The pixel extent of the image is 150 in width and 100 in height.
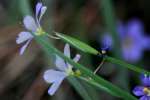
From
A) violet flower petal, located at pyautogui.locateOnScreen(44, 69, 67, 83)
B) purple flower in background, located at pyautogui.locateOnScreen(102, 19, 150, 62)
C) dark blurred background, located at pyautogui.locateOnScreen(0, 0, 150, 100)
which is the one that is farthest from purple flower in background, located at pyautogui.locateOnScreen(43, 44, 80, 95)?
purple flower in background, located at pyautogui.locateOnScreen(102, 19, 150, 62)

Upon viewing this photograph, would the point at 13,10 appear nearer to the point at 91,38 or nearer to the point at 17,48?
the point at 17,48

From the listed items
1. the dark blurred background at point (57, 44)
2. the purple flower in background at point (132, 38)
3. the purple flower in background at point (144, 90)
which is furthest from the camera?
the purple flower in background at point (132, 38)

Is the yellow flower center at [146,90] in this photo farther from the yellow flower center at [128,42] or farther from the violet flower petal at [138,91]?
the yellow flower center at [128,42]

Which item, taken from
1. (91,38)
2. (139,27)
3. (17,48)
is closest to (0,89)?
(17,48)

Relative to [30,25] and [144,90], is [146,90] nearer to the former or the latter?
[144,90]

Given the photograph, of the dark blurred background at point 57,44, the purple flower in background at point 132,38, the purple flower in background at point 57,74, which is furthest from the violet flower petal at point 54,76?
the purple flower in background at point 132,38

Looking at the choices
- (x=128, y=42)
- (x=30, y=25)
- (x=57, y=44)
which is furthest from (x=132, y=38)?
(x=30, y=25)

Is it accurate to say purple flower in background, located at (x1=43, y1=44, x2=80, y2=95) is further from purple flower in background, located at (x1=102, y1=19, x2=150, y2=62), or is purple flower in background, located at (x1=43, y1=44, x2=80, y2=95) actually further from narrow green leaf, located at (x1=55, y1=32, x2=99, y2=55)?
purple flower in background, located at (x1=102, y1=19, x2=150, y2=62)
